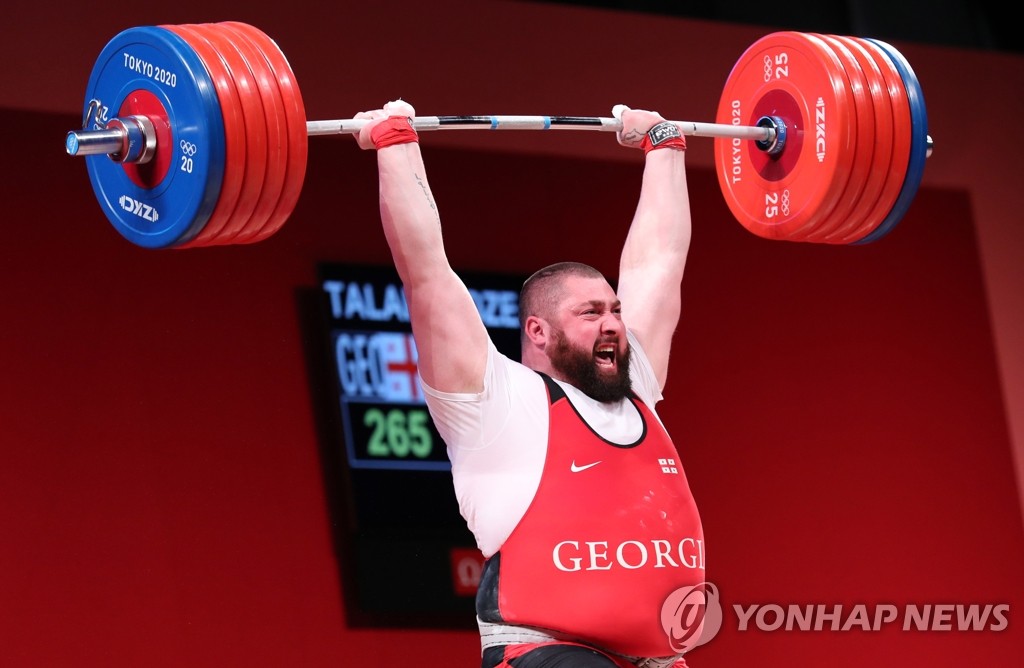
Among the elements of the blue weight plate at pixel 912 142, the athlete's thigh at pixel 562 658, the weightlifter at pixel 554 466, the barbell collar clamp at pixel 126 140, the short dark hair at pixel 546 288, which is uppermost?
→ the barbell collar clamp at pixel 126 140

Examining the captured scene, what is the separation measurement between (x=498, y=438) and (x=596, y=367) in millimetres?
301

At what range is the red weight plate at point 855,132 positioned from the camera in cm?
373

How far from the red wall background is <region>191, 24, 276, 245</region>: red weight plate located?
1.83 metres

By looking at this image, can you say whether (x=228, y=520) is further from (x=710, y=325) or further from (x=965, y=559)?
(x=965, y=559)

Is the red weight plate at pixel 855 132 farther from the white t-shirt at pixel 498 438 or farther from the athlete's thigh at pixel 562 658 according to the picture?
the athlete's thigh at pixel 562 658

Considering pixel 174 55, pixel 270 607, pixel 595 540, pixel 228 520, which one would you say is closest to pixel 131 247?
pixel 228 520

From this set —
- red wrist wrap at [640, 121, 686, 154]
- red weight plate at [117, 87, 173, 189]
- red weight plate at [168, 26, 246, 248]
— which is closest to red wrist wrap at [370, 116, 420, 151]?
red weight plate at [168, 26, 246, 248]

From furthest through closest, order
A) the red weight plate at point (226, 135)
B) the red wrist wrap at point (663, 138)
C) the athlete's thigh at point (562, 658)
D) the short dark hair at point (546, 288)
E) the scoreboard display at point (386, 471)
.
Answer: the scoreboard display at point (386, 471), the red wrist wrap at point (663, 138), the short dark hair at point (546, 288), the red weight plate at point (226, 135), the athlete's thigh at point (562, 658)

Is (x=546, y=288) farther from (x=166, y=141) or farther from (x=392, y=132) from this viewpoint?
(x=166, y=141)

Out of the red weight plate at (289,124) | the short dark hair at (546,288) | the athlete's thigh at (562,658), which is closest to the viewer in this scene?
the athlete's thigh at (562,658)

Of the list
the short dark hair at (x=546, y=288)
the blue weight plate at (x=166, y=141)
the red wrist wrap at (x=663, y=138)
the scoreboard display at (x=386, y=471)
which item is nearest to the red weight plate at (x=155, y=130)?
the blue weight plate at (x=166, y=141)

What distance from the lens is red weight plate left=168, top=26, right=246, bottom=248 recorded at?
3109 mm

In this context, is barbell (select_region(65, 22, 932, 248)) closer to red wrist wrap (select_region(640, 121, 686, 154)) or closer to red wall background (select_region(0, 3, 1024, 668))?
red wrist wrap (select_region(640, 121, 686, 154))

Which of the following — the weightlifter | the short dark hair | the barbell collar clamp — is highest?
the barbell collar clamp
